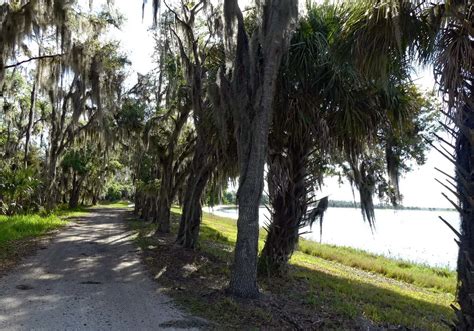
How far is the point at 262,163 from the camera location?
7.24 m

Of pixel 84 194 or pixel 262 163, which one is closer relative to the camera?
pixel 262 163

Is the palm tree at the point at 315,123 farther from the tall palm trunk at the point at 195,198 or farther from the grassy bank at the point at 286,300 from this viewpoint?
the tall palm trunk at the point at 195,198

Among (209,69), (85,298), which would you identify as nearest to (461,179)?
(85,298)

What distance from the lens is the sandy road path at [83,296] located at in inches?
215

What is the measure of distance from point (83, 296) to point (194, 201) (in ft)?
18.3

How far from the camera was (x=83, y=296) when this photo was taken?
6723mm

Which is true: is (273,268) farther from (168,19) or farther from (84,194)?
(84,194)

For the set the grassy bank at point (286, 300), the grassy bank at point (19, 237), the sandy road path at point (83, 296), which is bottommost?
the grassy bank at point (286, 300)

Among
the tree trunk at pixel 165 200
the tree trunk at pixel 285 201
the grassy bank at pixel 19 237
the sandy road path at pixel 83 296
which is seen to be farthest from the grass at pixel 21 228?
the tree trunk at pixel 285 201

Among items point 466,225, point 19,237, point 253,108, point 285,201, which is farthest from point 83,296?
point 19,237

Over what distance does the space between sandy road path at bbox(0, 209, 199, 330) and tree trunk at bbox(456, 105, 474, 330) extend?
3237 millimetres

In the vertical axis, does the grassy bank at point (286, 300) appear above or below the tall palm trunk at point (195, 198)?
below

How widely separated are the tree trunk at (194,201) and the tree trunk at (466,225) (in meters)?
7.66

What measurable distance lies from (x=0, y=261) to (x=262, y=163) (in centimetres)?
619
